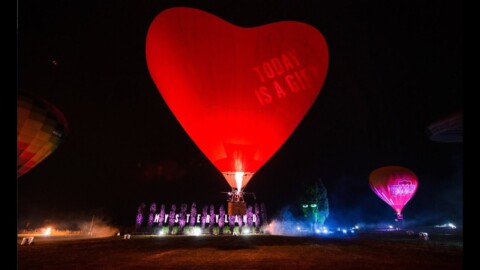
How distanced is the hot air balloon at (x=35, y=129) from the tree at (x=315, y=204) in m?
33.9

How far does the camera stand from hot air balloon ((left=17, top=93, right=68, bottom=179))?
17.0 metres

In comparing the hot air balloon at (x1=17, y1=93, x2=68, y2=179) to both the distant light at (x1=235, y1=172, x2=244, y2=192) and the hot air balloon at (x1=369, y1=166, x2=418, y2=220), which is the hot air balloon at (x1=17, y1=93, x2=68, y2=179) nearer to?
the distant light at (x1=235, y1=172, x2=244, y2=192)

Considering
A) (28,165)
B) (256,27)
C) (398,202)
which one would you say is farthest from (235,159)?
(398,202)

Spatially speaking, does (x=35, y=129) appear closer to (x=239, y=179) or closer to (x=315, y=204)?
(x=239, y=179)

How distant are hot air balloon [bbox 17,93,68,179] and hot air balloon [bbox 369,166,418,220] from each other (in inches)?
1054

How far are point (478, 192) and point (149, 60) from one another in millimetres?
13425

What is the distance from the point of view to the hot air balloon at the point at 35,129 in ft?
55.7

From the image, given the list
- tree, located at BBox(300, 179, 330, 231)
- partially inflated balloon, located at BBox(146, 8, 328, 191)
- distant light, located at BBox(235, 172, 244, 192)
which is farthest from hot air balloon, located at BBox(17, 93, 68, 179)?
tree, located at BBox(300, 179, 330, 231)

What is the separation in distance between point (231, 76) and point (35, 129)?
986 cm

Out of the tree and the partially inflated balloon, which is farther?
the tree

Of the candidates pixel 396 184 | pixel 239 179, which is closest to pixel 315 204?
pixel 396 184

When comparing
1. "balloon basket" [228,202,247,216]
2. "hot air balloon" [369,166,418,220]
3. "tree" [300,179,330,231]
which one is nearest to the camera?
"balloon basket" [228,202,247,216]

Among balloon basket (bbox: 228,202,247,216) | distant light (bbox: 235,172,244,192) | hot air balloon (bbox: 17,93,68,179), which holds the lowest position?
balloon basket (bbox: 228,202,247,216)

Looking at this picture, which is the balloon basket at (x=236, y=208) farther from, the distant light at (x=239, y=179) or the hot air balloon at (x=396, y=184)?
the hot air balloon at (x=396, y=184)
